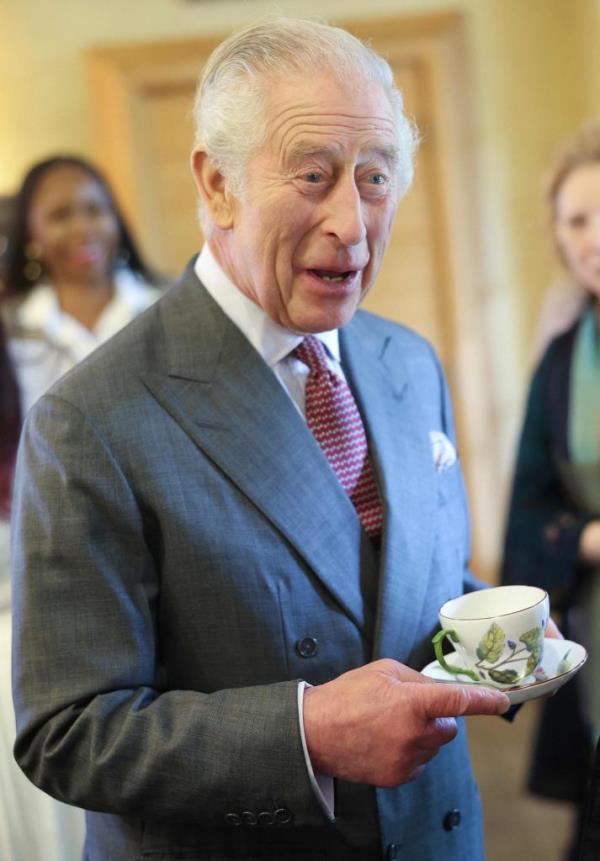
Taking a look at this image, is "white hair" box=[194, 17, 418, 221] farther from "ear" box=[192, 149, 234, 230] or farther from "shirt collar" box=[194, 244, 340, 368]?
"shirt collar" box=[194, 244, 340, 368]

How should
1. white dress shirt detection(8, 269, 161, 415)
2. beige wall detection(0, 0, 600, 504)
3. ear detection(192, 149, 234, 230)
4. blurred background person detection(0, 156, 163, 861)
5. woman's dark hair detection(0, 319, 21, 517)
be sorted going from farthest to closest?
beige wall detection(0, 0, 600, 504) → blurred background person detection(0, 156, 163, 861) → white dress shirt detection(8, 269, 161, 415) → woman's dark hair detection(0, 319, 21, 517) → ear detection(192, 149, 234, 230)

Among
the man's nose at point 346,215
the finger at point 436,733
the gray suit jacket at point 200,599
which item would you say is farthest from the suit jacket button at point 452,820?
the man's nose at point 346,215

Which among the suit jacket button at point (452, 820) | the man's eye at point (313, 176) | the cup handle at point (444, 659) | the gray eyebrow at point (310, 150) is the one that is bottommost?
the suit jacket button at point (452, 820)

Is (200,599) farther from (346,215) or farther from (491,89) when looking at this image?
(491,89)

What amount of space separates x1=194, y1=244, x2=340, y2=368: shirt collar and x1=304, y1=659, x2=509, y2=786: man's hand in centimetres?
41

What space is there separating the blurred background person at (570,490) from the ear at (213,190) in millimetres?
1236

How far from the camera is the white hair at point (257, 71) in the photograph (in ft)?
4.07

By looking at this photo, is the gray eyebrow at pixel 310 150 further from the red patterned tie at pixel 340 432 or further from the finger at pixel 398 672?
the finger at pixel 398 672

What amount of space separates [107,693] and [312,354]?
0.47m

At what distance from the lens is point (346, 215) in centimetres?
123

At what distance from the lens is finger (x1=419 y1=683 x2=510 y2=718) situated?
1.08 meters

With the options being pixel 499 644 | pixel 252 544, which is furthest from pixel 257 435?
pixel 499 644

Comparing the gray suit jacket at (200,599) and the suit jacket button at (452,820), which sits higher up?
the gray suit jacket at (200,599)

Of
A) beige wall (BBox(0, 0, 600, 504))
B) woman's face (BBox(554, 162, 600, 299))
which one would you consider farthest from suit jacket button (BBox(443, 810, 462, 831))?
beige wall (BBox(0, 0, 600, 504))
